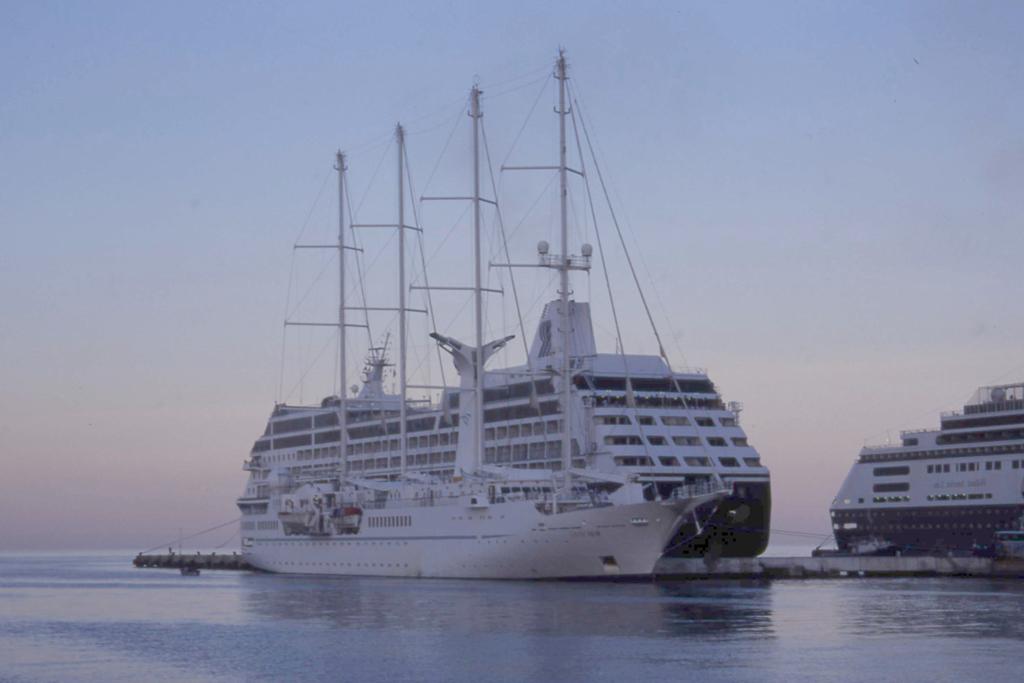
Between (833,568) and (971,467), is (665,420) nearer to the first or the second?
Answer: (833,568)

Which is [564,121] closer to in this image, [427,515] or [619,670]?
[427,515]

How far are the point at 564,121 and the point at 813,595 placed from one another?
2442 cm

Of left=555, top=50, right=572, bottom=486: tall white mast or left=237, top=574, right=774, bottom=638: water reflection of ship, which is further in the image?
left=555, top=50, right=572, bottom=486: tall white mast

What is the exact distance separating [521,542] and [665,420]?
14.9 meters

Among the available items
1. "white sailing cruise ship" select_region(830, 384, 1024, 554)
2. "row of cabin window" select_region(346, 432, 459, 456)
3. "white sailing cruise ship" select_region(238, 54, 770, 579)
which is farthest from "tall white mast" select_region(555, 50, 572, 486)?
"white sailing cruise ship" select_region(830, 384, 1024, 554)

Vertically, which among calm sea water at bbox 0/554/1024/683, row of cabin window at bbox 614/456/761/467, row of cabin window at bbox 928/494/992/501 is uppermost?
row of cabin window at bbox 614/456/761/467

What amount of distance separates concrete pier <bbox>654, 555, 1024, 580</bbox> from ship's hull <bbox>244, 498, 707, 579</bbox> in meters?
7.52

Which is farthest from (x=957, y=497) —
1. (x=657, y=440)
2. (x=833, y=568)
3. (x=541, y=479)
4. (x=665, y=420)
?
(x=541, y=479)

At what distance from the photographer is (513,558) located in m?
69.3

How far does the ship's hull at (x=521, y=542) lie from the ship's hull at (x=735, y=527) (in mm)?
3426

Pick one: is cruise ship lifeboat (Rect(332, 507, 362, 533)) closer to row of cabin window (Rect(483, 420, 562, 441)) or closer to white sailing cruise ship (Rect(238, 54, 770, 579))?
white sailing cruise ship (Rect(238, 54, 770, 579))

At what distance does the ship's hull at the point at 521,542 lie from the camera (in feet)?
218

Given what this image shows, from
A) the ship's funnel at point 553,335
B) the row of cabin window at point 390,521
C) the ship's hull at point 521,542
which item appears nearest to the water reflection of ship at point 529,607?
the ship's hull at point 521,542

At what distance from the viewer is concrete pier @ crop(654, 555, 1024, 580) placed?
75.9 m
